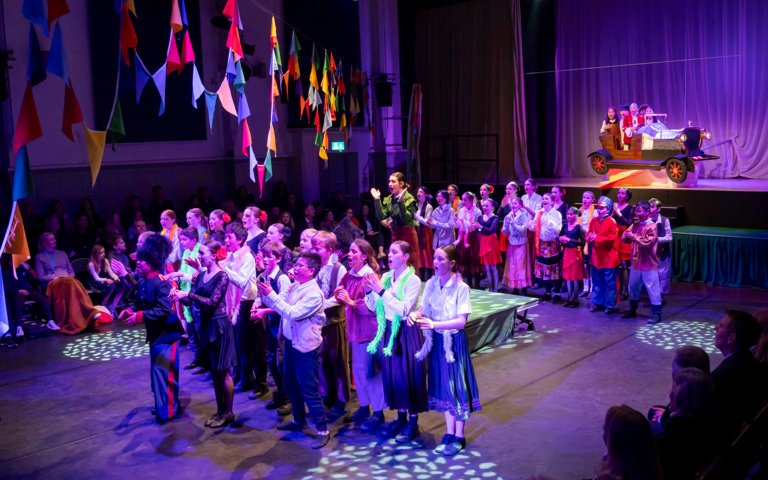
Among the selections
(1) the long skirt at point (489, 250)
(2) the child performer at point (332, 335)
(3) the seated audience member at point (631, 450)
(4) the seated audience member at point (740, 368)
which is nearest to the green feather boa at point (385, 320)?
(2) the child performer at point (332, 335)

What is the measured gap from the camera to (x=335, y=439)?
543 centimetres

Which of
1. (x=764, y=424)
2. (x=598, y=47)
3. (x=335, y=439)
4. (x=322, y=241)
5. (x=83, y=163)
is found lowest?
(x=335, y=439)

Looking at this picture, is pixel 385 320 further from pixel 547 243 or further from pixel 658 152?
pixel 658 152

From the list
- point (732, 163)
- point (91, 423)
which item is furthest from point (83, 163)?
point (732, 163)

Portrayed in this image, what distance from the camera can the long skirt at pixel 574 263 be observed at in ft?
29.2

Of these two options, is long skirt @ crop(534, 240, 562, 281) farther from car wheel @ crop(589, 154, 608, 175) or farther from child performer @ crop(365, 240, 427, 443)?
car wheel @ crop(589, 154, 608, 175)

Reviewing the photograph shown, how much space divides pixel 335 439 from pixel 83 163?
7.87m

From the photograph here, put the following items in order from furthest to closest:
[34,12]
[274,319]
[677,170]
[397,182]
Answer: [677,170]
[397,182]
[274,319]
[34,12]

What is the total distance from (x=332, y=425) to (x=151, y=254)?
6.19 feet

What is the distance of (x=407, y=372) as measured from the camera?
17.2ft

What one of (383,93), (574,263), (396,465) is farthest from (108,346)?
(383,93)

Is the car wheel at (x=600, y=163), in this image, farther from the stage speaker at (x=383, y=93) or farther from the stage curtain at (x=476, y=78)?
the stage speaker at (x=383, y=93)

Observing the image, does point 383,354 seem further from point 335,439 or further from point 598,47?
point 598,47

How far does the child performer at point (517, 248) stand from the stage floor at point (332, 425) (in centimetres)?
124
